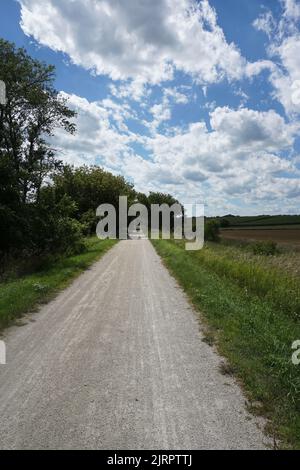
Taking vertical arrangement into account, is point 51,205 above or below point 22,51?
below

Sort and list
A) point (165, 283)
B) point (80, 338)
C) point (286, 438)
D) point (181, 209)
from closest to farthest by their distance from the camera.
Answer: point (286, 438) < point (80, 338) < point (165, 283) < point (181, 209)

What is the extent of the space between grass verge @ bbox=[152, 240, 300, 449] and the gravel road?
0.26 m

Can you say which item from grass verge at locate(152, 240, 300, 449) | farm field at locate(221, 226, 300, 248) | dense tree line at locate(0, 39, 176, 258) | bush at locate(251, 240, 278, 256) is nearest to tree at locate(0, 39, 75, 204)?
dense tree line at locate(0, 39, 176, 258)

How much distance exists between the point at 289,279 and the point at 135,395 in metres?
9.14

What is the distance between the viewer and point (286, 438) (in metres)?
4.08

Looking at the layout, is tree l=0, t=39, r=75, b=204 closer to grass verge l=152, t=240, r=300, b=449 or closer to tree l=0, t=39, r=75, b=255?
tree l=0, t=39, r=75, b=255

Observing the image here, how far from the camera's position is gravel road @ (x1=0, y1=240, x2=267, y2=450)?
405 centimetres

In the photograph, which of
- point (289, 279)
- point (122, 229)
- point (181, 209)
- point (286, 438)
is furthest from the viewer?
point (181, 209)

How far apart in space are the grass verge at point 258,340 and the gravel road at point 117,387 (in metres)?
0.26

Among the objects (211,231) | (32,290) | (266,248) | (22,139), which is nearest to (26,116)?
(22,139)

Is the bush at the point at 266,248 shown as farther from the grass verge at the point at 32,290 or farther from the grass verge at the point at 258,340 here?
the grass verge at the point at 32,290

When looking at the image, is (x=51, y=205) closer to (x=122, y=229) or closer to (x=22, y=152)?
(x=22, y=152)

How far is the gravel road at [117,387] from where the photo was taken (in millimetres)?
4055
